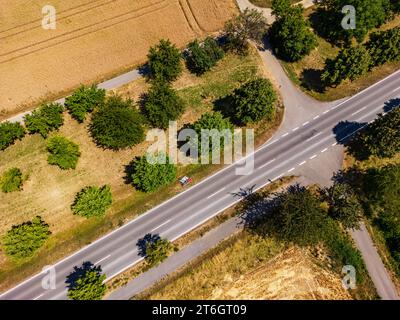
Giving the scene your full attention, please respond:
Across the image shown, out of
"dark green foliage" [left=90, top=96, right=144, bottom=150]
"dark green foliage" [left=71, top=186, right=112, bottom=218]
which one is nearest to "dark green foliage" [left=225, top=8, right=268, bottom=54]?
"dark green foliage" [left=90, top=96, right=144, bottom=150]

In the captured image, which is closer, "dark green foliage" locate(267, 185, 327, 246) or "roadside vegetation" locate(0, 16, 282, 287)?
"dark green foliage" locate(267, 185, 327, 246)

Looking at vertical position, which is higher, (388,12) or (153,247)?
(388,12)

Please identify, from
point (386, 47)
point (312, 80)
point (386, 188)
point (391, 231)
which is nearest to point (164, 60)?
point (312, 80)

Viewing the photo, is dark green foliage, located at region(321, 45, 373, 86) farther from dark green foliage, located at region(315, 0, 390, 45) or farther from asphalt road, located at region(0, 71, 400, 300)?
dark green foliage, located at region(315, 0, 390, 45)

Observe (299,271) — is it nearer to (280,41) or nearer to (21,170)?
(280,41)

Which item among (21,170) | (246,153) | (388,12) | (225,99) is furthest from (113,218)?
(388,12)

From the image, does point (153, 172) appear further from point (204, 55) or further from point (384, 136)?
point (384, 136)
